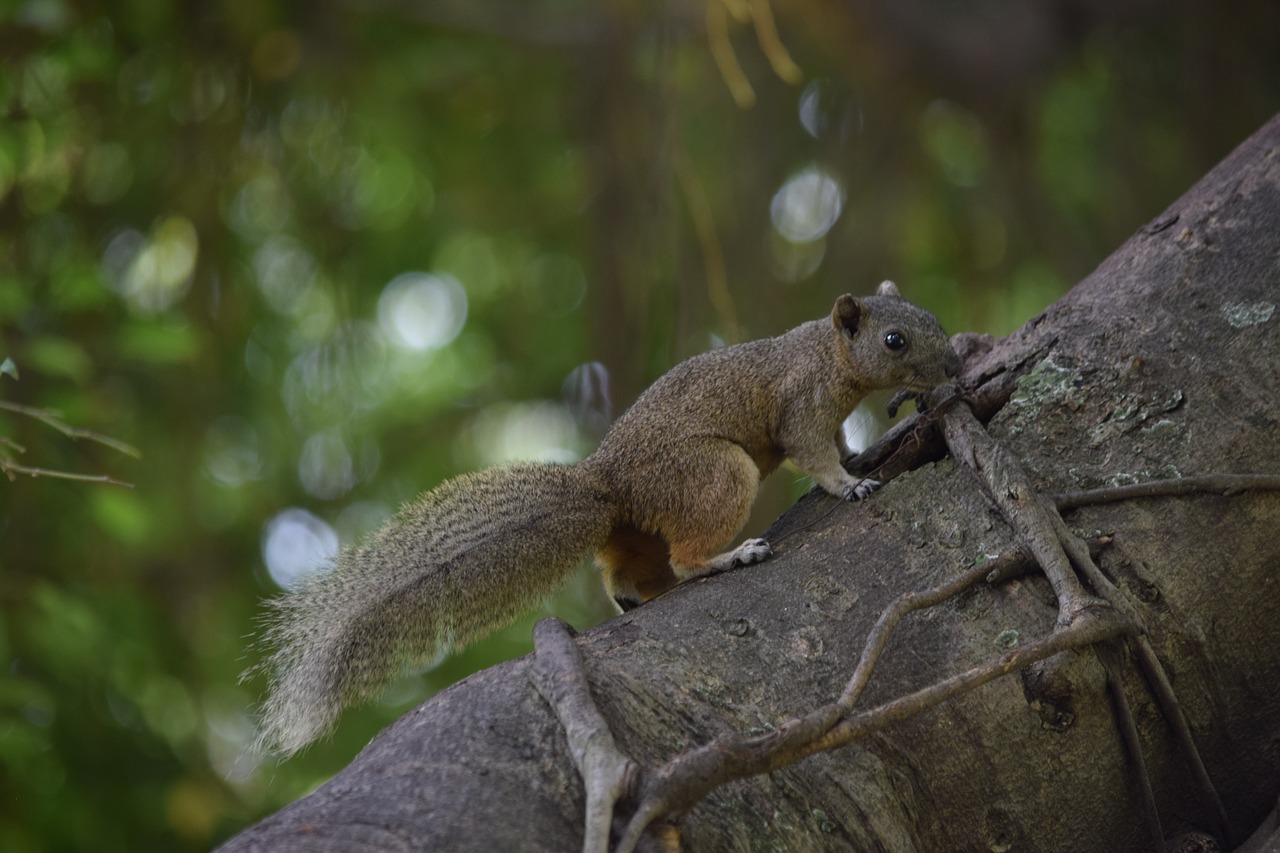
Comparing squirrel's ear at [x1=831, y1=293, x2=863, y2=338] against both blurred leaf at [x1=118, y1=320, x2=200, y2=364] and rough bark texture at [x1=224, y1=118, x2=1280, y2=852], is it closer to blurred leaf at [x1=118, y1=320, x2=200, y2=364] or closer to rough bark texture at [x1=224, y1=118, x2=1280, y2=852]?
rough bark texture at [x1=224, y1=118, x2=1280, y2=852]

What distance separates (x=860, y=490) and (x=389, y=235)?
5.44 m

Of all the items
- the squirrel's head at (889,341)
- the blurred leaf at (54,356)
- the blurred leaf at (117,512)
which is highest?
the blurred leaf at (54,356)

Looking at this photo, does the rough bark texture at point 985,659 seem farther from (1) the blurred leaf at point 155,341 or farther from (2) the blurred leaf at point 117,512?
(2) the blurred leaf at point 117,512

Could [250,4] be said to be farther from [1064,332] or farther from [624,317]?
[1064,332]

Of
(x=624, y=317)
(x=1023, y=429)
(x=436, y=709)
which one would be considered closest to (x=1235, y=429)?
(x=1023, y=429)

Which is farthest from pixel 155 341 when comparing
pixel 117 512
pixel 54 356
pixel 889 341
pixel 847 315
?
pixel 889 341

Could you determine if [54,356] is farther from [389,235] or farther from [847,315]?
[389,235]

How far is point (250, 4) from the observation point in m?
4.97

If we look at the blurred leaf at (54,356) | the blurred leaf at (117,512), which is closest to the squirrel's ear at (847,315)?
the blurred leaf at (54,356)

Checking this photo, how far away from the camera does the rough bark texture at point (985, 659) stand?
175cm

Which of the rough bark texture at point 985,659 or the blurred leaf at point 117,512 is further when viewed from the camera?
the blurred leaf at point 117,512

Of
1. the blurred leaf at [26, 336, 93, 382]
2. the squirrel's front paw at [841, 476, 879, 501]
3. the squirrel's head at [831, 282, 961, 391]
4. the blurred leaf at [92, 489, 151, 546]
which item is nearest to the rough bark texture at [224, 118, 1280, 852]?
the squirrel's front paw at [841, 476, 879, 501]

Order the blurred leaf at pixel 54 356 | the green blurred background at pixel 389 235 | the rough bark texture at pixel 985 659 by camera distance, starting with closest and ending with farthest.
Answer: the rough bark texture at pixel 985 659 < the blurred leaf at pixel 54 356 < the green blurred background at pixel 389 235

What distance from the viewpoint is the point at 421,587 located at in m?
2.71
